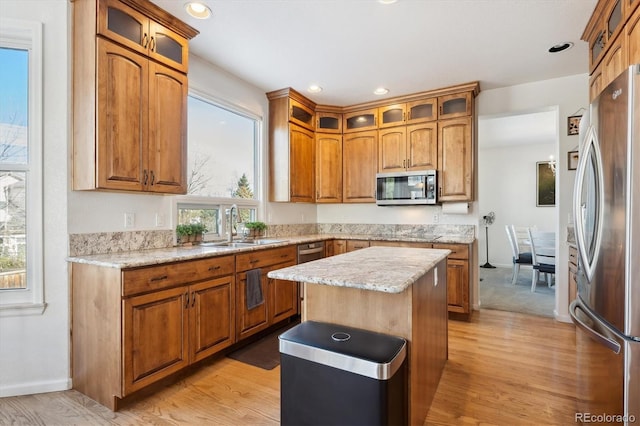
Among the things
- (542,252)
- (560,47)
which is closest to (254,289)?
(560,47)

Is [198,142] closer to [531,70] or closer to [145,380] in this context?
[145,380]

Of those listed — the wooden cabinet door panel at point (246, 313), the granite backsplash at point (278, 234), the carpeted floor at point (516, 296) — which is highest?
the granite backsplash at point (278, 234)

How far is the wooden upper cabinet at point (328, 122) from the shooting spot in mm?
4652

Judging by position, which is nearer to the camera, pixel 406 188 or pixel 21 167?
pixel 21 167

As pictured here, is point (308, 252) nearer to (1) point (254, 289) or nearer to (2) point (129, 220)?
(1) point (254, 289)

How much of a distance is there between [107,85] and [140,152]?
47cm

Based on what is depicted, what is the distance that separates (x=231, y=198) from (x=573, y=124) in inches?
153

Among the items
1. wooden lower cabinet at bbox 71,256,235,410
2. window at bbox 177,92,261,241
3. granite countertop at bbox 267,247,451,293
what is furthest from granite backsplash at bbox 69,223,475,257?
granite countertop at bbox 267,247,451,293

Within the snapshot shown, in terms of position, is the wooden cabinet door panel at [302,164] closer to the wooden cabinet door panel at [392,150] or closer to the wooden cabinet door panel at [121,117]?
the wooden cabinet door panel at [392,150]

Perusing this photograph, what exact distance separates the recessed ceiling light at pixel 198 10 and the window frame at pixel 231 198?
0.76 m

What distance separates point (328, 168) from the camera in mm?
4621

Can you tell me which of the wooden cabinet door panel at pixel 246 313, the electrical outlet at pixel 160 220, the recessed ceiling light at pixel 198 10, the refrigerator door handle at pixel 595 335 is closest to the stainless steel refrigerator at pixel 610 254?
the refrigerator door handle at pixel 595 335

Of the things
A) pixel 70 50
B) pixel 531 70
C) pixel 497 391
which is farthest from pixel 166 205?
pixel 531 70

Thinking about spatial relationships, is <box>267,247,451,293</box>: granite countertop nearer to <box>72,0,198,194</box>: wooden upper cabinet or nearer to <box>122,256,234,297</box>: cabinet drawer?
<box>122,256,234,297</box>: cabinet drawer
